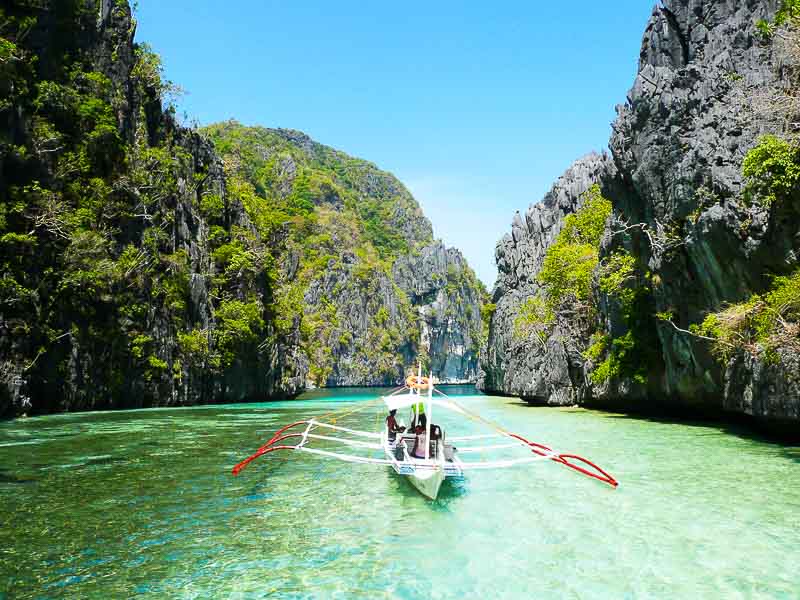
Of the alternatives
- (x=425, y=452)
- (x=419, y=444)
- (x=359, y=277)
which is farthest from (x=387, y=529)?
(x=359, y=277)

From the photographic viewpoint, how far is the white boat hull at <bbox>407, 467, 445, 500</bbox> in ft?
35.5

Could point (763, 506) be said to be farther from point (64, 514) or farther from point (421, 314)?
point (421, 314)

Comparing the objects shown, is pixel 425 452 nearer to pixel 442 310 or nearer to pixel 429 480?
pixel 429 480

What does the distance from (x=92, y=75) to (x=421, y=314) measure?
435 ft

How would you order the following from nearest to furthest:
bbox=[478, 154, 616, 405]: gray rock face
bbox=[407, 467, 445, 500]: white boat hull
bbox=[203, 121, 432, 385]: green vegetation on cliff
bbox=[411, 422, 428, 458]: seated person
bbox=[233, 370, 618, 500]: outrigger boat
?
bbox=[407, 467, 445, 500]: white boat hull → bbox=[233, 370, 618, 500]: outrigger boat → bbox=[411, 422, 428, 458]: seated person → bbox=[478, 154, 616, 405]: gray rock face → bbox=[203, 121, 432, 385]: green vegetation on cliff

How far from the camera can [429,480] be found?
1105 cm

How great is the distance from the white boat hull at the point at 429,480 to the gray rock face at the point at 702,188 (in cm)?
1196

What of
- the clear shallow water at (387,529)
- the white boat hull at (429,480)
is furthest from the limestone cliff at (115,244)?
the white boat hull at (429,480)

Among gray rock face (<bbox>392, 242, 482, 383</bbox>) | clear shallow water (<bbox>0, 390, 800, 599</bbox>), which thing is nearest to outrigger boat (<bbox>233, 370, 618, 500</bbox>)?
clear shallow water (<bbox>0, 390, 800, 599</bbox>)

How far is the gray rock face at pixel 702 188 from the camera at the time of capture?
18.2 metres

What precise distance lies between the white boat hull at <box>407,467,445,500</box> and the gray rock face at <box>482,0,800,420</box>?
11956 mm

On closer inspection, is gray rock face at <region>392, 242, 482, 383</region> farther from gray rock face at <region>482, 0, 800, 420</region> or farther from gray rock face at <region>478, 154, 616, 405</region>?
gray rock face at <region>482, 0, 800, 420</region>

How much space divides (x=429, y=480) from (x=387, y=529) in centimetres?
150

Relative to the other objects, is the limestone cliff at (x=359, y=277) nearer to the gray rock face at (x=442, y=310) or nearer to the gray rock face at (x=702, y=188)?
the gray rock face at (x=442, y=310)
